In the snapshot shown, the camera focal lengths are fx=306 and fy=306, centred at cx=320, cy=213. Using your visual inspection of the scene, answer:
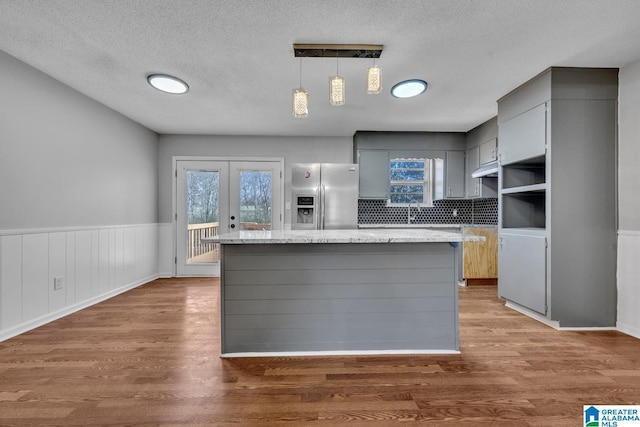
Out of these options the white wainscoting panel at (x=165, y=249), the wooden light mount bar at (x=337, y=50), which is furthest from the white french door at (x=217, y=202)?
the wooden light mount bar at (x=337, y=50)

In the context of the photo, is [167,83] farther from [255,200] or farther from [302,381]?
[302,381]

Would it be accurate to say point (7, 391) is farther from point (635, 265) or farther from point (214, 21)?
point (635, 265)

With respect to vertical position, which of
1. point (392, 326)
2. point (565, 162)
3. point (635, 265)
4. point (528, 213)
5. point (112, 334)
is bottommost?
point (112, 334)

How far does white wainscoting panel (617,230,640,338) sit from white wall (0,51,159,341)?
17.4 feet

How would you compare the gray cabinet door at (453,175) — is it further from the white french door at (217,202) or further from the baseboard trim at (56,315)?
the baseboard trim at (56,315)

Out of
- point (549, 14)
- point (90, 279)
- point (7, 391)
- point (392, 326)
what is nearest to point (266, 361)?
point (392, 326)

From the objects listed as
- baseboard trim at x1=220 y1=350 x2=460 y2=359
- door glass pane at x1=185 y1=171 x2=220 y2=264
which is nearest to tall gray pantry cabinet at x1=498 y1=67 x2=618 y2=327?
baseboard trim at x1=220 y1=350 x2=460 y2=359

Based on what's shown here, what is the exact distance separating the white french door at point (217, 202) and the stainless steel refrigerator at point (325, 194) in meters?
0.71

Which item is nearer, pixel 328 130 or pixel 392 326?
pixel 392 326

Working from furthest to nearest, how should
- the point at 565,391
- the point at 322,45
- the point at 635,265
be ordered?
the point at 635,265 < the point at 322,45 < the point at 565,391

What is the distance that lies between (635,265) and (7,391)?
4664 millimetres

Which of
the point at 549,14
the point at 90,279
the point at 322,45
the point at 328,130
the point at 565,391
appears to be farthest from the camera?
the point at 328,130

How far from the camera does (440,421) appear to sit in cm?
155

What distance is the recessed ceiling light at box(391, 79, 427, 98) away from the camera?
10.2ft
